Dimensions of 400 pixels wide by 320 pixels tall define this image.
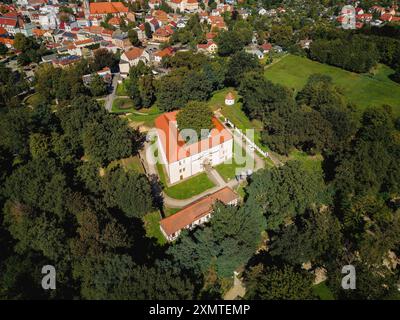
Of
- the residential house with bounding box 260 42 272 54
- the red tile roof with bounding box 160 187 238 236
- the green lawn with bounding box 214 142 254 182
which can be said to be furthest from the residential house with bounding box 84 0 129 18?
the red tile roof with bounding box 160 187 238 236

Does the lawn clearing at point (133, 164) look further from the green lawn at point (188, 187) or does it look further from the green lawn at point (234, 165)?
the green lawn at point (234, 165)

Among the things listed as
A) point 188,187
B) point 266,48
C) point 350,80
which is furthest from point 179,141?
point 266,48

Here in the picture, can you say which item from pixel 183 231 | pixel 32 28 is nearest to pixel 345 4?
pixel 32 28

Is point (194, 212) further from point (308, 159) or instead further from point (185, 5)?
point (185, 5)

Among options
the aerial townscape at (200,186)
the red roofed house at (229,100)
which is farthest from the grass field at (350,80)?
the red roofed house at (229,100)

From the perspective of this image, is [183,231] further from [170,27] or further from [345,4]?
[345,4]

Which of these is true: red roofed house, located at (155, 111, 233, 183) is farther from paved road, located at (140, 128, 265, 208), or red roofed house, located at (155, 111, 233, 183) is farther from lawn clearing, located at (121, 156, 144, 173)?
lawn clearing, located at (121, 156, 144, 173)

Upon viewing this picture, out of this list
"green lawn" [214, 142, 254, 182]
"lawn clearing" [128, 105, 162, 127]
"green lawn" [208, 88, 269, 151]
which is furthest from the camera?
"lawn clearing" [128, 105, 162, 127]
